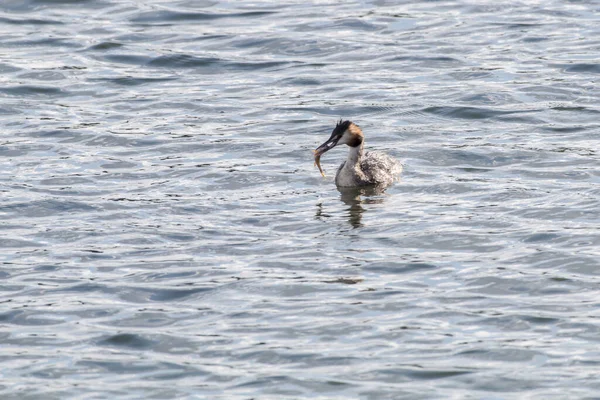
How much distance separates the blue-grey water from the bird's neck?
419mm

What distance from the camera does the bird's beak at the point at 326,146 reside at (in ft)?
56.4

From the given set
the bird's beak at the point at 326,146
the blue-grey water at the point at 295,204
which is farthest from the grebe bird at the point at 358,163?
the blue-grey water at the point at 295,204

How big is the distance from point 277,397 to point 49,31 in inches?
648

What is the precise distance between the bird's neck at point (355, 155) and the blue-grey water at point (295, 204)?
0.42 meters

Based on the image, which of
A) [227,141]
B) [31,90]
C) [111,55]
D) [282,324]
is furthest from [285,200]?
[111,55]

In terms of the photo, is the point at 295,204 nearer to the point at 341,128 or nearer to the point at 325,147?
the point at 325,147

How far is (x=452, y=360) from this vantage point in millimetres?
11078

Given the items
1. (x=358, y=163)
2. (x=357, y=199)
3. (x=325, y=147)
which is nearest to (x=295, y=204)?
(x=357, y=199)

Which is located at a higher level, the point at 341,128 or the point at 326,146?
the point at 341,128

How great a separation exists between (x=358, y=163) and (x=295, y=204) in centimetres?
164

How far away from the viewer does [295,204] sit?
16.0m

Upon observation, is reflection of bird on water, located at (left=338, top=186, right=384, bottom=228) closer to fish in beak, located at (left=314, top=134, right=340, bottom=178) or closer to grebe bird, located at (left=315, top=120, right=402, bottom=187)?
grebe bird, located at (left=315, top=120, right=402, bottom=187)

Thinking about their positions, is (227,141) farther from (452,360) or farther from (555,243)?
(452,360)

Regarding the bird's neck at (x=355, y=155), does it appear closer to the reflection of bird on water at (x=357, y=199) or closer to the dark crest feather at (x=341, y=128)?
the dark crest feather at (x=341, y=128)
